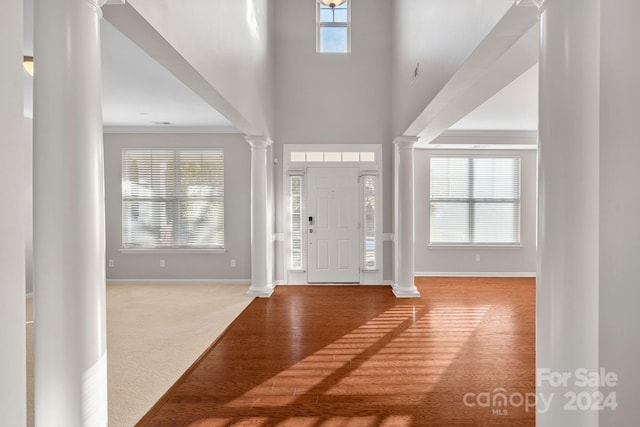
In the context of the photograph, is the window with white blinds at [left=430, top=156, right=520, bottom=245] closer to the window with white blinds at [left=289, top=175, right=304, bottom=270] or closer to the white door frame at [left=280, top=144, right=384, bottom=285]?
the white door frame at [left=280, top=144, right=384, bottom=285]

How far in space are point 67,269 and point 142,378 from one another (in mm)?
1836

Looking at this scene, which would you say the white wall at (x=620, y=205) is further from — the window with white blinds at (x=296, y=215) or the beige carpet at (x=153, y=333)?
the window with white blinds at (x=296, y=215)

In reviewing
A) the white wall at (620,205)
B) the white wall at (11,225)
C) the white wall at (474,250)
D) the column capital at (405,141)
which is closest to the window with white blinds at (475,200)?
the white wall at (474,250)

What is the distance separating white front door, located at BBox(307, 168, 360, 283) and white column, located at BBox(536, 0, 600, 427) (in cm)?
512

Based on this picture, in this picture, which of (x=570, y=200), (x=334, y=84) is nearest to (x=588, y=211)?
(x=570, y=200)

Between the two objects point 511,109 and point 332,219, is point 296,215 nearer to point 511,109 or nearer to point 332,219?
point 332,219

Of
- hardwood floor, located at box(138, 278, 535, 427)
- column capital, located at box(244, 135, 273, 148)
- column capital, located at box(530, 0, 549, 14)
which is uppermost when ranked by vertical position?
column capital, located at box(244, 135, 273, 148)

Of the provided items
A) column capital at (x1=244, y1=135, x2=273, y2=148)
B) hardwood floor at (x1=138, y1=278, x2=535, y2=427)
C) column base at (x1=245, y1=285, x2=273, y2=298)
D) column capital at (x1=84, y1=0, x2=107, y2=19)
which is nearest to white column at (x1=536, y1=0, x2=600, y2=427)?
hardwood floor at (x1=138, y1=278, x2=535, y2=427)

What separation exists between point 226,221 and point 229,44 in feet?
12.4

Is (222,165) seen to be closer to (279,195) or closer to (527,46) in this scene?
(279,195)

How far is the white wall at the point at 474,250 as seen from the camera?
756cm

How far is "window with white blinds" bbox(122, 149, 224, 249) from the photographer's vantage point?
22.9 feet

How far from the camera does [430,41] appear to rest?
3994 mm

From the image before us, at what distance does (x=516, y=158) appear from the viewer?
7.57 meters
